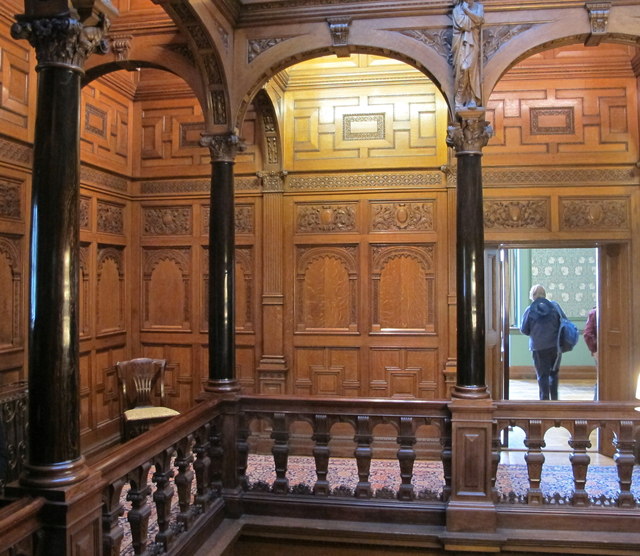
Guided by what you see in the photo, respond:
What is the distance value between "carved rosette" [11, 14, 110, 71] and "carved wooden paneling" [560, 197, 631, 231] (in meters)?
4.63

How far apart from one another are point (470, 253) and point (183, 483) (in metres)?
2.39

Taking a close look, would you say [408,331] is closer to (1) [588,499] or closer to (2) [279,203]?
(2) [279,203]

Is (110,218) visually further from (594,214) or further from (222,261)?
(594,214)

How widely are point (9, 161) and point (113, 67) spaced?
1.10 meters

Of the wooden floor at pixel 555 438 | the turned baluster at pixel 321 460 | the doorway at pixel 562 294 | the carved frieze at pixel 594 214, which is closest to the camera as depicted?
the turned baluster at pixel 321 460

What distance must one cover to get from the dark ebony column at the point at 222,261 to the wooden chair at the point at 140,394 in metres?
1.15

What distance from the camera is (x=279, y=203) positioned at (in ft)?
19.7

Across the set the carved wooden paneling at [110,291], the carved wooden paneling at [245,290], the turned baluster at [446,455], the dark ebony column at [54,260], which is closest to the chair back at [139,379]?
the carved wooden paneling at [110,291]

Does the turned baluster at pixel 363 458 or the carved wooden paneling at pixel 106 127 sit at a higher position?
the carved wooden paneling at pixel 106 127

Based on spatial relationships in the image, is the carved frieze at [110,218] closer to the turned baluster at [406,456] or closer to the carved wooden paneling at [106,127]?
the carved wooden paneling at [106,127]

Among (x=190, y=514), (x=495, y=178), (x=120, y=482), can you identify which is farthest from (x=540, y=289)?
(x=120, y=482)

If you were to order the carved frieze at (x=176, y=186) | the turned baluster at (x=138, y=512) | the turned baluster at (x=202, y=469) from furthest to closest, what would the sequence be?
the carved frieze at (x=176, y=186)
the turned baluster at (x=202, y=469)
the turned baluster at (x=138, y=512)

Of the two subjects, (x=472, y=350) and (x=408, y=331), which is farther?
(x=408, y=331)

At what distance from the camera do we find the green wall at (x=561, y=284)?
33.8 ft
